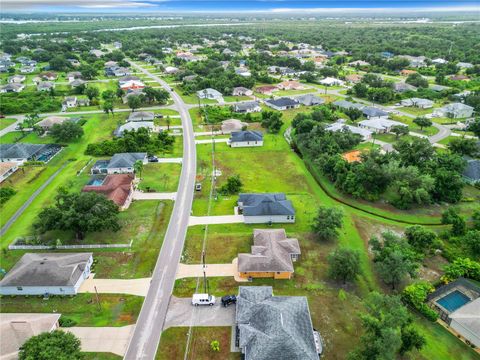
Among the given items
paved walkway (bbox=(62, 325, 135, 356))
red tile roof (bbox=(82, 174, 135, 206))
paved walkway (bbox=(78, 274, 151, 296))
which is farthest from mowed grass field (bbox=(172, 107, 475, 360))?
red tile roof (bbox=(82, 174, 135, 206))

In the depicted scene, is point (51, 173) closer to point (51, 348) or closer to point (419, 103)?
point (51, 348)

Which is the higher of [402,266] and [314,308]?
[402,266]

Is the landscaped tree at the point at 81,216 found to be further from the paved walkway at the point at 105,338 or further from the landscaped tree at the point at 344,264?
the landscaped tree at the point at 344,264

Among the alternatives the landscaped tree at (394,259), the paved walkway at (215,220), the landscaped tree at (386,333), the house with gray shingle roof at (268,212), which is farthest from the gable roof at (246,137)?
the landscaped tree at (386,333)

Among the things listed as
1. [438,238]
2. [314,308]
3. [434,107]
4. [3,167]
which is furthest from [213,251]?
[434,107]

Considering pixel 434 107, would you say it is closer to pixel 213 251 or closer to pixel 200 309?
pixel 213 251

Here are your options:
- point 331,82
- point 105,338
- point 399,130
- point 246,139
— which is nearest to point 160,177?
point 246,139

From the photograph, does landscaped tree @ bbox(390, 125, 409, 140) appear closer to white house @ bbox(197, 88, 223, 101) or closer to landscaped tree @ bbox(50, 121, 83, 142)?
white house @ bbox(197, 88, 223, 101)

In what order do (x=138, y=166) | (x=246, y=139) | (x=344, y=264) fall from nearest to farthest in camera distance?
1. (x=344, y=264)
2. (x=138, y=166)
3. (x=246, y=139)
